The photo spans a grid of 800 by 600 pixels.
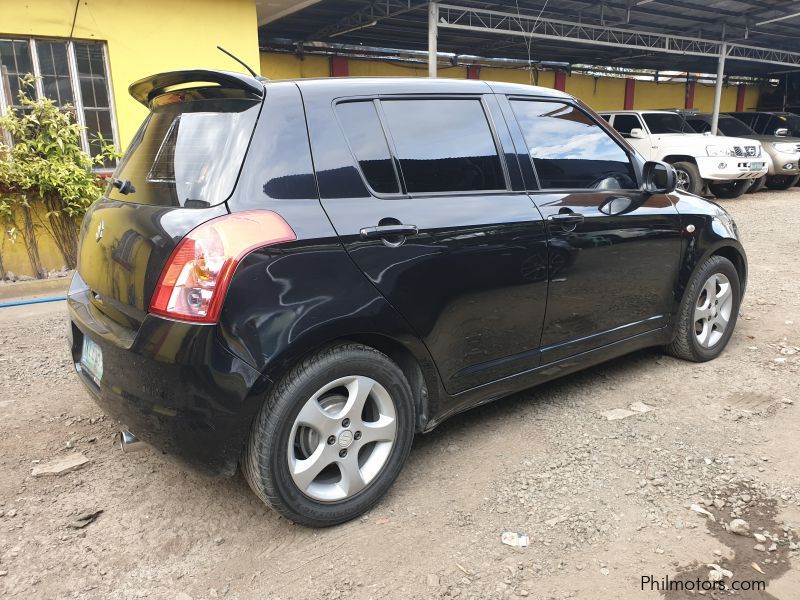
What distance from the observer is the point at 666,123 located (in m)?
12.9

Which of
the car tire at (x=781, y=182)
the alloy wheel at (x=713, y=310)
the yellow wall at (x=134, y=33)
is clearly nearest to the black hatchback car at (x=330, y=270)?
the alloy wheel at (x=713, y=310)

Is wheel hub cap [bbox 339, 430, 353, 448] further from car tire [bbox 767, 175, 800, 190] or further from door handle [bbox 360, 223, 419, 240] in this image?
car tire [bbox 767, 175, 800, 190]

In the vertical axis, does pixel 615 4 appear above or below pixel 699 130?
above

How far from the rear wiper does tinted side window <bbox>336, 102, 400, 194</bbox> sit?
37.4 inches

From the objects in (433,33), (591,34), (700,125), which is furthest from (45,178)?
(591,34)

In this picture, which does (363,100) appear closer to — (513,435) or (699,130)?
(513,435)

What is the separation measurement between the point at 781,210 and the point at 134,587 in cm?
1262

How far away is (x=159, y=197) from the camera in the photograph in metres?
2.37

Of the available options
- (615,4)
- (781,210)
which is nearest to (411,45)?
(615,4)

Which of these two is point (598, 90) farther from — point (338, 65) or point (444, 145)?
point (444, 145)

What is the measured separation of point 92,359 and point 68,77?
6.26 m

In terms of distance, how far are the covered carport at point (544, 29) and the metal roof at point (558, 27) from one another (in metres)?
0.02

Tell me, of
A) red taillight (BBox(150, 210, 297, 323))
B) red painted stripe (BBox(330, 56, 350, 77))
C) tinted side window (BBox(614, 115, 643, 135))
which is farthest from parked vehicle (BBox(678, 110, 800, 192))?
red taillight (BBox(150, 210, 297, 323))

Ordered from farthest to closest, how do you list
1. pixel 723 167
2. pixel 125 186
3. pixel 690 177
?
pixel 690 177 → pixel 723 167 → pixel 125 186
